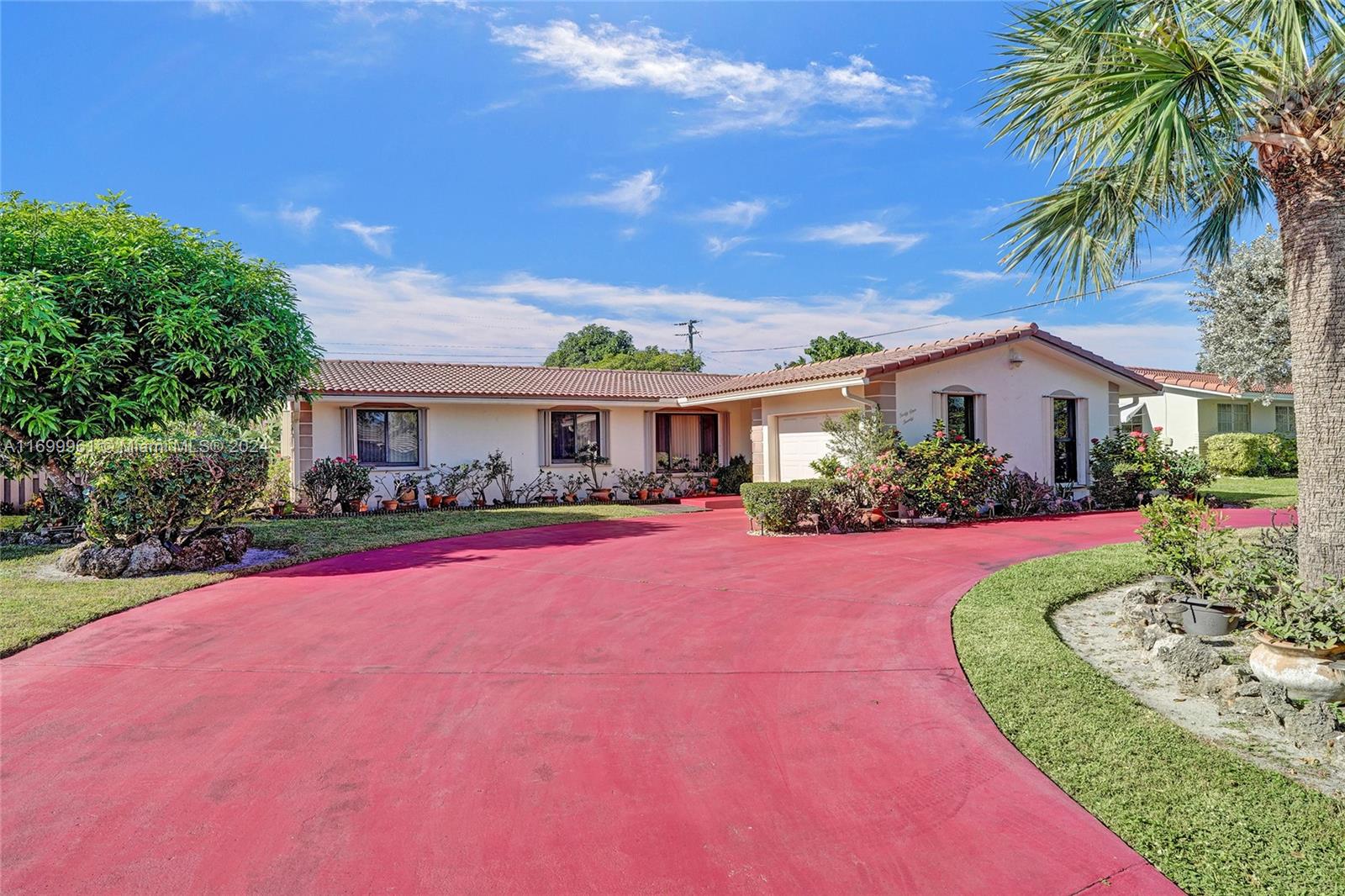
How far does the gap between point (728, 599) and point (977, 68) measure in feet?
18.1

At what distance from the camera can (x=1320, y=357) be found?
5.14 m

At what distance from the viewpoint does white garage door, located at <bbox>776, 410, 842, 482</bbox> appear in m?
16.2

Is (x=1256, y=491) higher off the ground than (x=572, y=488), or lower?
lower

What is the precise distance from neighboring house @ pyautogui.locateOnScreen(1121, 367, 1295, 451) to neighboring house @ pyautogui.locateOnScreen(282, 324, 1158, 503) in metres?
11.0

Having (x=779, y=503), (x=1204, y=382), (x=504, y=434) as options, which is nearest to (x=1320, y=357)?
(x=779, y=503)

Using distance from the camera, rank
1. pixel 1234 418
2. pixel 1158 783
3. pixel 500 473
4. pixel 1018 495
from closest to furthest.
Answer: pixel 1158 783 < pixel 1018 495 < pixel 500 473 < pixel 1234 418

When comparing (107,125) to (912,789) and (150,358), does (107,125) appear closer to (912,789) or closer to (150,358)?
(150,358)

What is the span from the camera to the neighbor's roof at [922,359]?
13781 millimetres

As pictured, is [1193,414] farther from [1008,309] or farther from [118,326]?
[118,326]

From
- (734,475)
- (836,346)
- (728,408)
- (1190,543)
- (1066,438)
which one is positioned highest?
(836,346)

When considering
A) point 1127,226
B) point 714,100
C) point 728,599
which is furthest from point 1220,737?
point 714,100

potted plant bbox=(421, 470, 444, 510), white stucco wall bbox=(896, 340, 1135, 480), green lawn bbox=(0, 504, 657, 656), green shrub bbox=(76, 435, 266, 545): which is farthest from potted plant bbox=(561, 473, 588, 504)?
green shrub bbox=(76, 435, 266, 545)

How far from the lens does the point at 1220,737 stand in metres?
4.01

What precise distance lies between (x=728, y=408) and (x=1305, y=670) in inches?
674
